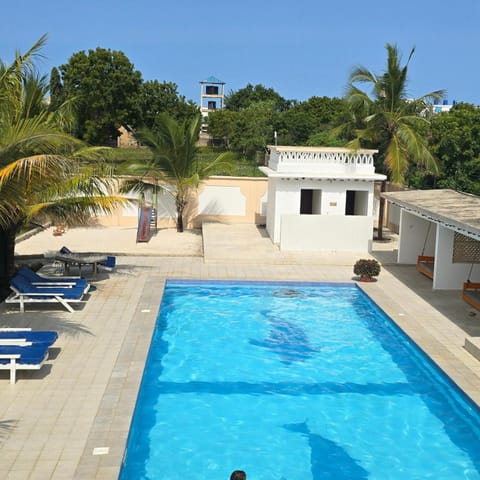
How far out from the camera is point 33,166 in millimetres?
9523

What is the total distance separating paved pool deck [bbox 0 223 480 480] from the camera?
7.52 metres

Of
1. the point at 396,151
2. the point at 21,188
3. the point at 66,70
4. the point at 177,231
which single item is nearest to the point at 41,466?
the point at 21,188

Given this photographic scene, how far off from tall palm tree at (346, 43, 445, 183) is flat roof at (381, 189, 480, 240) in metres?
2.42

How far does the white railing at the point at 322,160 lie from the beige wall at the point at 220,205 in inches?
185

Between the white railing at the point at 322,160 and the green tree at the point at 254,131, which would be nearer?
the white railing at the point at 322,160

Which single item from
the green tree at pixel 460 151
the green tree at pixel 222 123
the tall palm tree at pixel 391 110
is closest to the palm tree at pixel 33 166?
the tall palm tree at pixel 391 110

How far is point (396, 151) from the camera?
71.2 ft

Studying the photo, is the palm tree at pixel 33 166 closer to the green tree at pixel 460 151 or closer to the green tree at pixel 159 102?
the green tree at pixel 460 151

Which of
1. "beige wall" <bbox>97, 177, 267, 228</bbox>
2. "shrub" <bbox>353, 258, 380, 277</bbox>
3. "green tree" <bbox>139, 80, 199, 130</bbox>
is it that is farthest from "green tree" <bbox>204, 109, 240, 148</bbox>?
"shrub" <bbox>353, 258, 380, 277</bbox>

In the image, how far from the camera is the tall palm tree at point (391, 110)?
2192 cm

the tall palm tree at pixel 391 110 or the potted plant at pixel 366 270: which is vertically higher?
the tall palm tree at pixel 391 110

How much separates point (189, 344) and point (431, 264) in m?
8.83

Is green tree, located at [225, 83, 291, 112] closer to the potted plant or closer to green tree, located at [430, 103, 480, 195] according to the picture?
green tree, located at [430, 103, 480, 195]

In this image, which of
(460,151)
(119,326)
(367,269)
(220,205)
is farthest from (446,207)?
(220,205)
